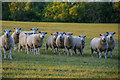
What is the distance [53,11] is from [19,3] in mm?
2235

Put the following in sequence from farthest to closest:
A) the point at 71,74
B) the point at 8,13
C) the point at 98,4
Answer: the point at 98,4 → the point at 8,13 → the point at 71,74

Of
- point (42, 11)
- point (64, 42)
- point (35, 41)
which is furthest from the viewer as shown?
point (64, 42)

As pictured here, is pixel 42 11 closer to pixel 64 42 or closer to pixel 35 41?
pixel 35 41

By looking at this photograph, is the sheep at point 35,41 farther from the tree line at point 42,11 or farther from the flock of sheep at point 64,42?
the tree line at point 42,11

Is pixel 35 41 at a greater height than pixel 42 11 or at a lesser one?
lesser

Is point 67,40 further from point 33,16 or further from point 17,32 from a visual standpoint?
point 17,32

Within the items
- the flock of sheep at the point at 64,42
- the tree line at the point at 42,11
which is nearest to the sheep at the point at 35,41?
the flock of sheep at the point at 64,42

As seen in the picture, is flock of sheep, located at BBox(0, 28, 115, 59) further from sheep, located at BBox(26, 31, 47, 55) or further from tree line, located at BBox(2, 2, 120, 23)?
tree line, located at BBox(2, 2, 120, 23)

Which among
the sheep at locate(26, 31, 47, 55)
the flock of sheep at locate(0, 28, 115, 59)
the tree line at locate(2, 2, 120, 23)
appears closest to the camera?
the flock of sheep at locate(0, 28, 115, 59)

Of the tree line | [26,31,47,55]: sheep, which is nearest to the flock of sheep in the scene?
[26,31,47,55]: sheep

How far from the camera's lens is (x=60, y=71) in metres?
7.81

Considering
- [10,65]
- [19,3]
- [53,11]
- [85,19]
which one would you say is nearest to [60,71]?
[10,65]

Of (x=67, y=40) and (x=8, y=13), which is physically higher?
(x=8, y=13)

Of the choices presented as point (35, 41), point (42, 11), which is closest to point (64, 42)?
point (35, 41)
